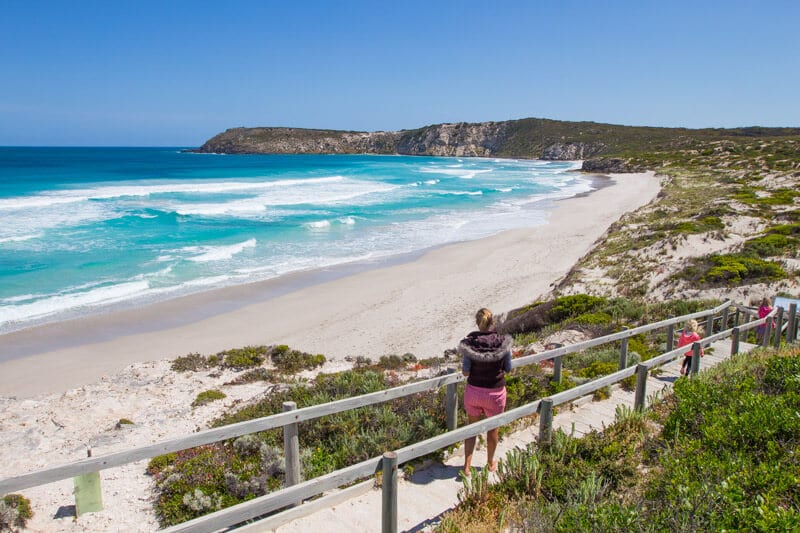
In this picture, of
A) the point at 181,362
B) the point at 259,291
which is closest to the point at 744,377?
the point at 181,362

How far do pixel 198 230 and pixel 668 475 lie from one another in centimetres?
3100

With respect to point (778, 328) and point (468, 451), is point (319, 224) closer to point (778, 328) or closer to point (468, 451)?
point (778, 328)

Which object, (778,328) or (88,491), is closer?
(88,491)

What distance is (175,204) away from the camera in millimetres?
44469

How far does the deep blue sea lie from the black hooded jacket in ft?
49.9

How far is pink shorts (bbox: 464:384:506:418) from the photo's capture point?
5.21m

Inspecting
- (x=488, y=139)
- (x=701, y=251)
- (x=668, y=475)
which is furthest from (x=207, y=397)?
(x=488, y=139)

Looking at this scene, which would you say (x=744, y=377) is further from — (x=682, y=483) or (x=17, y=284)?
(x=17, y=284)

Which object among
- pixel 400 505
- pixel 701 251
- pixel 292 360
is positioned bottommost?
pixel 292 360

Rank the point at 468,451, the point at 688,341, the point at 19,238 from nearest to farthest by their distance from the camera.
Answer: the point at 468,451, the point at 688,341, the point at 19,238

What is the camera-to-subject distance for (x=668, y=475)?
4250 millimetres

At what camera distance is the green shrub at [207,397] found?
9.46m

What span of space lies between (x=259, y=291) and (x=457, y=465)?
15.1 meters

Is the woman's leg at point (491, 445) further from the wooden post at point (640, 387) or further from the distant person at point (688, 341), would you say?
the distant person at point (688, 341)
